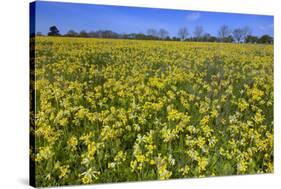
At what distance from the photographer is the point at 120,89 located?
6.88 metres

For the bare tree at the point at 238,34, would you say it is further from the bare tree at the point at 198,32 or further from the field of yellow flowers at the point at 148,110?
the bare tree at the point at 198,32

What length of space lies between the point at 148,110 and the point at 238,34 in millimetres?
1353

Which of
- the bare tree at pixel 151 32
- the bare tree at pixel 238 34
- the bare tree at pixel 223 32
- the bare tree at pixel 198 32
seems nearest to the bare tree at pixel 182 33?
the bare tree at pixel 198 32

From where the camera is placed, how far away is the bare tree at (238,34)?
292 inches

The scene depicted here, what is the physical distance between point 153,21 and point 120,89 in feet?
2.50

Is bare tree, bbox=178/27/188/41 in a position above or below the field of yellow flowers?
above

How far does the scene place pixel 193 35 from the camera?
23.5 feet

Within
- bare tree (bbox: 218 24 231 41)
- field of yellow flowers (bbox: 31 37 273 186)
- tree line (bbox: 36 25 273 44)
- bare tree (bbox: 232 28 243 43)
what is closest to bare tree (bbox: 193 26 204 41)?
tree line (bbox: 36 25 273 44)

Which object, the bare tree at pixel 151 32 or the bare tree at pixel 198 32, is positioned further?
the bare tree at pixel 198 32

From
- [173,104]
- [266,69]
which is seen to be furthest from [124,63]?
[266,69]

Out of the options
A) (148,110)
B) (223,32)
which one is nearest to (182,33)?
(223,32)

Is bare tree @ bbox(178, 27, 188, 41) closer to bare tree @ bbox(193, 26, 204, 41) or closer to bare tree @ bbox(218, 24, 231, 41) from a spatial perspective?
bare tree @ bbox(193, 26, 204, 41)

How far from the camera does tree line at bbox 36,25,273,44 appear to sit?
21.7 ft

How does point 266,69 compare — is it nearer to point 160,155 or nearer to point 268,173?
point 268,173
